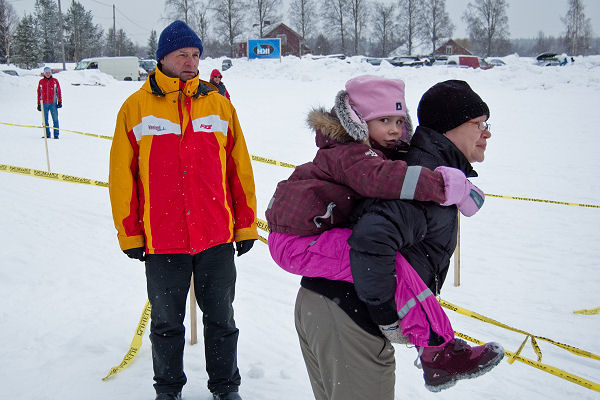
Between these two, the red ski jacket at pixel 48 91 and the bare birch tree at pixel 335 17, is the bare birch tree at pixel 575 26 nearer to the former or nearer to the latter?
the bare birch tree at pixel 335 17

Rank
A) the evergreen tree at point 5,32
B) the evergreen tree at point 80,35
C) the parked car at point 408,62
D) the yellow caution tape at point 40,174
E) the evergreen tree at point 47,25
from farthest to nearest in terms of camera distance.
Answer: the evergreen tree at point 47,25
the evergreen tree at point 80,35
the evergreen tree at point 5,32
the parked car at point 408,62
the yellow caution tape at point 40,174

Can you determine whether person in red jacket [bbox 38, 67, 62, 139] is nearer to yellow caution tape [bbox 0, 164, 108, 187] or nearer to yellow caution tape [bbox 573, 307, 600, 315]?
yellow caution tape [bbox 0, 164, 108, 187]

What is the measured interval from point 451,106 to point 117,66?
130ft

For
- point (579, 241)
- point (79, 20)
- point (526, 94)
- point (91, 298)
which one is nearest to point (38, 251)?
point (91, 298)

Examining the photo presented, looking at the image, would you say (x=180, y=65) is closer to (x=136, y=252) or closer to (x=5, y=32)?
(x=136, y=252)

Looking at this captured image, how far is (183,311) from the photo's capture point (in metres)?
2.89

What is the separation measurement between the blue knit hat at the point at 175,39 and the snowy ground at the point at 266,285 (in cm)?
216

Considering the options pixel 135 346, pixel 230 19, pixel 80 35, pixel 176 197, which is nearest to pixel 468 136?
pixel 176 197

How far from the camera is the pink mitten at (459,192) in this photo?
1.71m

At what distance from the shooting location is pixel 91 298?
452 centimetres

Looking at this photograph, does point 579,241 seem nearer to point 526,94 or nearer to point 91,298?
point 91,298

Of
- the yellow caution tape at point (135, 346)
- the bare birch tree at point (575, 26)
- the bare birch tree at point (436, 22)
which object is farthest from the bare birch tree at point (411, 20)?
the yellow caution tape at point (135, 346)

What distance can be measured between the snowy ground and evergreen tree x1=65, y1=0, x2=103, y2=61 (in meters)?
63.9

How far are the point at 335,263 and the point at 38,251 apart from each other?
4884 mm
